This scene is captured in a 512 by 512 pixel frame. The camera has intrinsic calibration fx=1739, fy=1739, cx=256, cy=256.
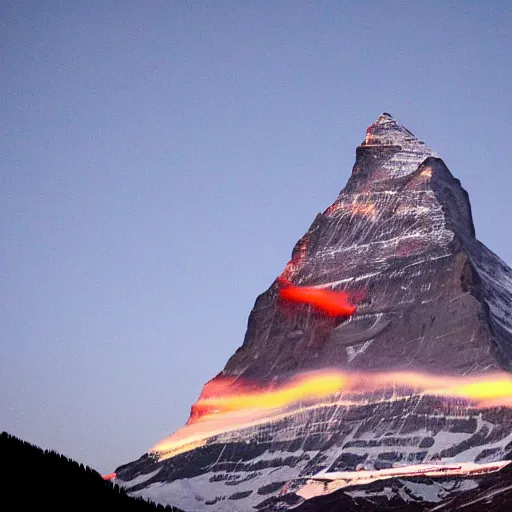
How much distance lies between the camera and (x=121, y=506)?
432ft

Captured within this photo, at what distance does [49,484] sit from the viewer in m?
128

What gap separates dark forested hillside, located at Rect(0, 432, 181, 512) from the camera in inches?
4879

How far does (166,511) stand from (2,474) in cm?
2005

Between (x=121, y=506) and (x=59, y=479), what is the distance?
515 cm

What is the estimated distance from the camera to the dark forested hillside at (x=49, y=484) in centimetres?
12394

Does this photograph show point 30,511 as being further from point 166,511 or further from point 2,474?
point 166,511

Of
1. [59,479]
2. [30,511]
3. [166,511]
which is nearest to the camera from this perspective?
[30,511]

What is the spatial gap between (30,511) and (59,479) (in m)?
9.54

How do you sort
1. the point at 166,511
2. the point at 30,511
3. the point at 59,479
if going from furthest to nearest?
the point at 166,511 < the point at 59,479 < the point at 30,511

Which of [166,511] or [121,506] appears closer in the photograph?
[121,506]

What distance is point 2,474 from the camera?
12712cm

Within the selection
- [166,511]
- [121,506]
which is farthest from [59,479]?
[166,511]

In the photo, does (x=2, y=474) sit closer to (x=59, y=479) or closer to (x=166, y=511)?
(x=59, y=479)

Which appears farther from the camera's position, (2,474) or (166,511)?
(166,511)
